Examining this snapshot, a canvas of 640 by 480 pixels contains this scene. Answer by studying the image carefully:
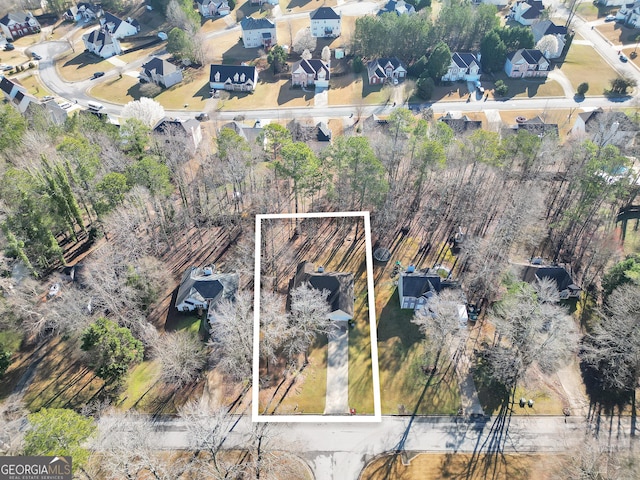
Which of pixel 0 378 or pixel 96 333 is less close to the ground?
pixel 96 333

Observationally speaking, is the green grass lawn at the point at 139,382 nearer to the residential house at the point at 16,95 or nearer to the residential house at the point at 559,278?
the residential house at the point at 559,278

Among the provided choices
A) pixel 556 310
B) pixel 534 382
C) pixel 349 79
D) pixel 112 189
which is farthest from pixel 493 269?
pixel 349 79

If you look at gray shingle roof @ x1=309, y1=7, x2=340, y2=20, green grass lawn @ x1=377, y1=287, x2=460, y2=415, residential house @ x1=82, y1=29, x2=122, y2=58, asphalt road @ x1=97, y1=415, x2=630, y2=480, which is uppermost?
gray shingle roof @ x1=309, y1=7, x2=340, y2=20

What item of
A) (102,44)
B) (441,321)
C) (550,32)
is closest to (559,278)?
(441,321)

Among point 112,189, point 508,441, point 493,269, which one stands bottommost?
point 508,441

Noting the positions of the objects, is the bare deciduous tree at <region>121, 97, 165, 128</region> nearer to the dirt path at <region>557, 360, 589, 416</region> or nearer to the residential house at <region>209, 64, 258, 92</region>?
the residential house at <region>209, 64, 258, 92</region>

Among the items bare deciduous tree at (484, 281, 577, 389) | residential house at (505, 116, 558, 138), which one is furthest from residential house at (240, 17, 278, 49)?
bare deciduous tree at (484, 281, 577, 389)

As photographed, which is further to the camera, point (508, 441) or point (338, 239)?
point (338, 239)

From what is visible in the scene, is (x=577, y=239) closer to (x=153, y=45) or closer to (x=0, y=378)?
(x=0, y=378)
